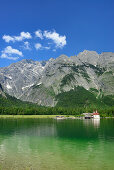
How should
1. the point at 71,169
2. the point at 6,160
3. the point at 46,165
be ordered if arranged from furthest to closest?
the point at 6,160, the point at 46,165, the point at 71,169

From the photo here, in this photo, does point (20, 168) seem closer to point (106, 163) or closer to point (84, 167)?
point (84, 167)

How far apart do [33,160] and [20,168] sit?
17.0 feet

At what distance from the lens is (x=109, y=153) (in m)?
41.6

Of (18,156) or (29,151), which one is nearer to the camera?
(18,156)

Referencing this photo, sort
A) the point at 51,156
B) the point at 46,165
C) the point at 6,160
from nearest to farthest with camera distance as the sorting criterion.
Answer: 1. the point at 46,165
2. the point at 6,160
3. the point at 51,156

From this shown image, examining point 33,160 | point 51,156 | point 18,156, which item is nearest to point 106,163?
point 51,156

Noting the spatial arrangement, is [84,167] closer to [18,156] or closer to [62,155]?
[62,155]

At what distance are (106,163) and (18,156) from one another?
57.1 ft

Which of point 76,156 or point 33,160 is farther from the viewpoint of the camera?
point 76,156

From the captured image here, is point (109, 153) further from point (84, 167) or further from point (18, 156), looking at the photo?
point (18, 156)

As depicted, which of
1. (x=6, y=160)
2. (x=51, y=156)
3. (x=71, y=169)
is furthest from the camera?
(x=51, y=156)

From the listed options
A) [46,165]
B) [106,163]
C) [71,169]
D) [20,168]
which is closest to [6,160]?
[20,168]

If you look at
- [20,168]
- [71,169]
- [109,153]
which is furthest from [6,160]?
[109,153]

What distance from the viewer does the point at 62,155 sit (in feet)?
128
